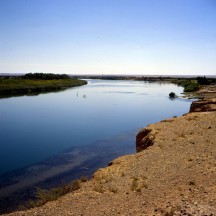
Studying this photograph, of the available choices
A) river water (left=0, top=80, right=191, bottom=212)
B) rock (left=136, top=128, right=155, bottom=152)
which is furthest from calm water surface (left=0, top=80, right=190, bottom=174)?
rock (left=136, top=128, right=155, bottom=152)

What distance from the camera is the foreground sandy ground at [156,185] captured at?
A: 26.0ft

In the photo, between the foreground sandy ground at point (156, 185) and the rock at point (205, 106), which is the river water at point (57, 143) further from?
the rock at point (205, 106)

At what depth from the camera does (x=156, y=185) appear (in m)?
9.85

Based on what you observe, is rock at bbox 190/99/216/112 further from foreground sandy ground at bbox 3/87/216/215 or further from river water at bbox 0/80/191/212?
foreground sandy ground at bbox 3/87/216/215

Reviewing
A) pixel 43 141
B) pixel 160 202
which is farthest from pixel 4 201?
pixel 43 141

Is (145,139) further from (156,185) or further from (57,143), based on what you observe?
(57,143)

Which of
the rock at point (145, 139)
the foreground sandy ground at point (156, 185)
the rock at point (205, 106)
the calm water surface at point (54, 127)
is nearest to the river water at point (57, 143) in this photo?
the calm water surface at point (54, 127)

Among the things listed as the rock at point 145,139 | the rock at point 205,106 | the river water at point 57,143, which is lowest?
the river water at point 57,143

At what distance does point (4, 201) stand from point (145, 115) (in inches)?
1070

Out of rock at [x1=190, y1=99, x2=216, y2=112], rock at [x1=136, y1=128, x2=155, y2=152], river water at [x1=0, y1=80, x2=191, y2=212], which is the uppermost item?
rock at [x1=190, y1=99, x2=216, y2=112]

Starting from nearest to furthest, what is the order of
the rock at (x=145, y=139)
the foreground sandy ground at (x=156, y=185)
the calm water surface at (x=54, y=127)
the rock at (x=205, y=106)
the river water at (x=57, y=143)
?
the foreground sandy ground at (x=156, y=185) < the river water at (x=57, y=143) < the rock at (x=145, y=139) < the calm water surface at (x=54, y=127) < the rock at (x=205, y=106)

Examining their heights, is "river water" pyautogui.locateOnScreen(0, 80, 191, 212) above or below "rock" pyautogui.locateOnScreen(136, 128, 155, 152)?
below

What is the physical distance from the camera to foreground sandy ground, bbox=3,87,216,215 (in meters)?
7.93

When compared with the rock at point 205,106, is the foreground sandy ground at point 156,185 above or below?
below
